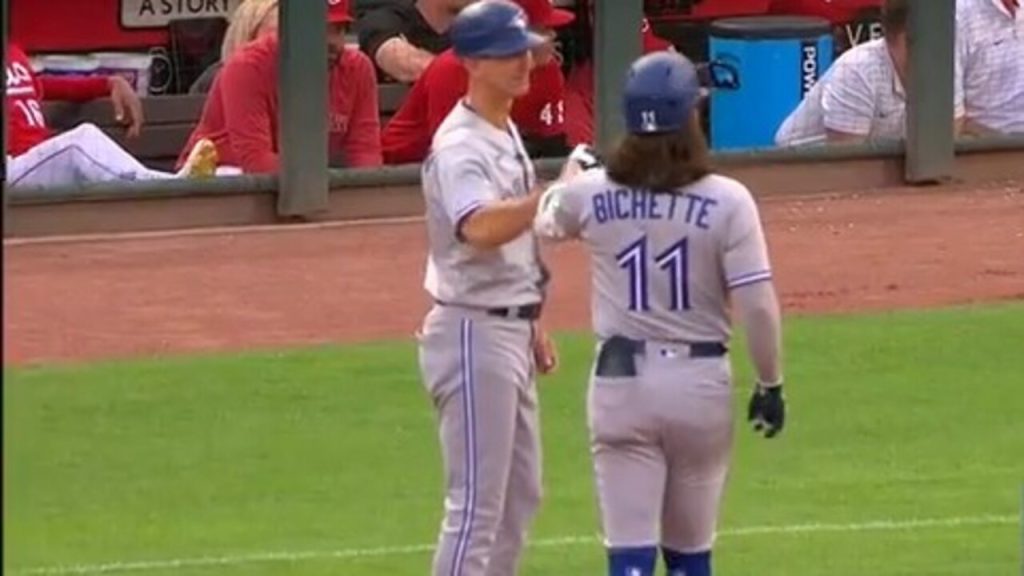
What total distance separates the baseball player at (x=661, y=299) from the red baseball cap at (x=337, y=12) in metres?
7.15

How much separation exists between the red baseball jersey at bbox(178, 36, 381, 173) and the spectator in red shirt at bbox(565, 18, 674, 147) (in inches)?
39.5

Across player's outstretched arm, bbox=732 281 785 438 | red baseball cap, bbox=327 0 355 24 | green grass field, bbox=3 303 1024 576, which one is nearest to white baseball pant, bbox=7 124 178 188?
red baseball cap, bbox=327 0 355 24

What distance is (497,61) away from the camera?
5914 mm

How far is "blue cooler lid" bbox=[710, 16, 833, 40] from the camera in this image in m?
14.0

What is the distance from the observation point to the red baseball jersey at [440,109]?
12070 millimetres

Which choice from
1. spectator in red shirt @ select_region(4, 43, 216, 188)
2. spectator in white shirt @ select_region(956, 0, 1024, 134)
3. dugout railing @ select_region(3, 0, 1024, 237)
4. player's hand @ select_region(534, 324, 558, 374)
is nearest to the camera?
player's hand @ select_region(534, 324, 558, 374)

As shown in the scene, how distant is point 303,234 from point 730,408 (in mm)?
7126

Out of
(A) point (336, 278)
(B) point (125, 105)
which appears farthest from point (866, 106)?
(B) point (125, 105)

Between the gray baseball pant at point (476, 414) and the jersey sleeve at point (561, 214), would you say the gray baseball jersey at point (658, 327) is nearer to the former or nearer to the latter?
the jersey sleeve at point (561, 214)

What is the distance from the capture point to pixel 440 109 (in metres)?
12.1

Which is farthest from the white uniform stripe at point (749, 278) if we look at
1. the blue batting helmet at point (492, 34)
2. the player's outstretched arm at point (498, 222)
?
the blue batting helmet at point (492, 34)

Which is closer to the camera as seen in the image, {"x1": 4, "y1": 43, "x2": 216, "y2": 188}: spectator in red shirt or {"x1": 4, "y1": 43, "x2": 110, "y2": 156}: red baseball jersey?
{"x1": 4, "y1": 43, "x2": 110, "y2": 156}: red baseball jersey

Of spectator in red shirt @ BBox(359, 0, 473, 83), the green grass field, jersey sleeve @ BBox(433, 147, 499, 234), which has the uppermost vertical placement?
jersey sleeve @ BBox(433, 147, 499, 234)

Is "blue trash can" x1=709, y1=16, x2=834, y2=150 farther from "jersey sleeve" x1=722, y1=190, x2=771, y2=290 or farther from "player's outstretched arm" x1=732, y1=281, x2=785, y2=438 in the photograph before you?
"jersey sleeve" x1=722, y1=190, x2=771, y2=290
